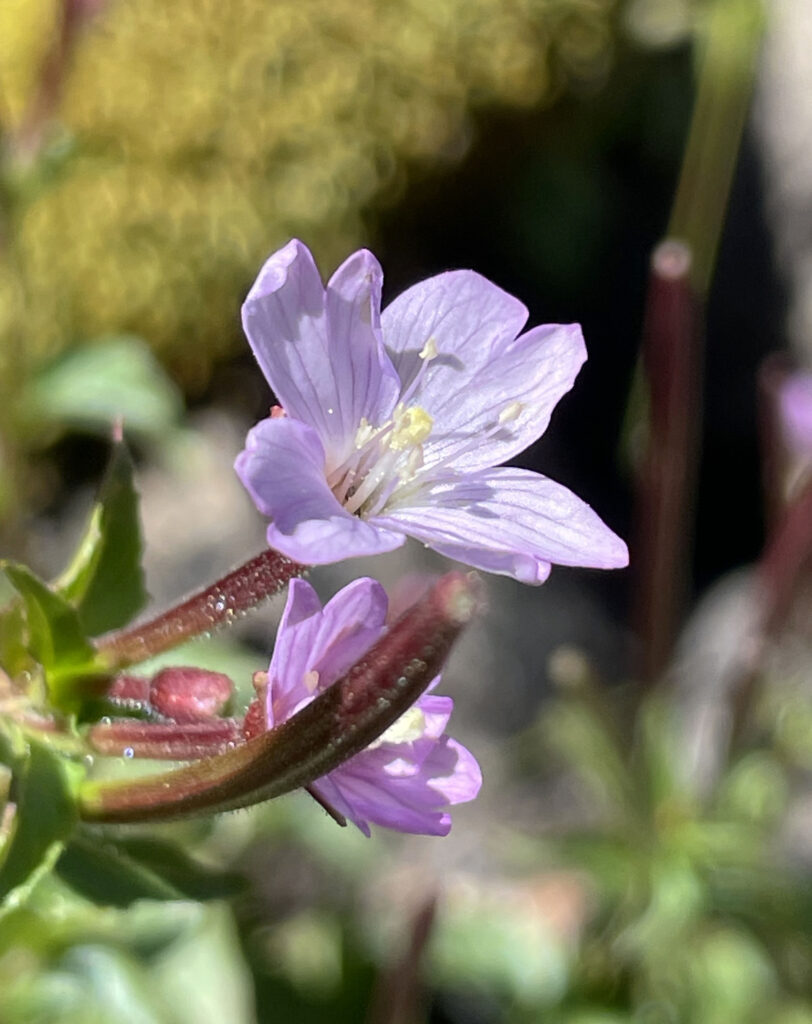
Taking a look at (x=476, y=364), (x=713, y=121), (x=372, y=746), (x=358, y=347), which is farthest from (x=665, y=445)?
(x=713, y=121)

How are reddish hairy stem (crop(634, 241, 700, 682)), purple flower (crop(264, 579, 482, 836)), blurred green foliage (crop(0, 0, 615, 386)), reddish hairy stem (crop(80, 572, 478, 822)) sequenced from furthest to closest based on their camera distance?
1. blurred green foliage (crop(0, 0, 615, 386))
2. reddish hairy stem (crop(634, 241, 700, 682))
3. purple flower (crop(264, 579, 482, 836))
4. reddish hairy stem (crop(80, 572, 478, 822))

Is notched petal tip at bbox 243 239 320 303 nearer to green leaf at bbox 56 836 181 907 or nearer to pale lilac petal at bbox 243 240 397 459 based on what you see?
pale lilac petal at bbox 243 240 397 459

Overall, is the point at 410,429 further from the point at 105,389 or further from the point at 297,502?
the point at 105,389

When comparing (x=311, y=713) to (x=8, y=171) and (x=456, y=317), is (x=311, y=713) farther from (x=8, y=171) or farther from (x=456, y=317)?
(x=8, y=171)

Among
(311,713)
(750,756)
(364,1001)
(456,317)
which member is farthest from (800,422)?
(311,713)

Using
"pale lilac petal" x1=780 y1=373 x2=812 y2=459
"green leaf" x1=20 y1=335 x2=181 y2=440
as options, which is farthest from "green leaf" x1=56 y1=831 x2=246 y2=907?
"pale lilac petal" x1=780 y1=373 x2=812 y2=459

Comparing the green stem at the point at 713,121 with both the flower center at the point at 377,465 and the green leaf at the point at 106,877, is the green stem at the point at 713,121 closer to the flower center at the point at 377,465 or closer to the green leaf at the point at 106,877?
the flower center at the point at 377,465
